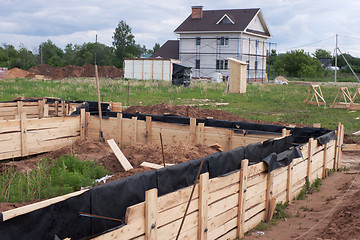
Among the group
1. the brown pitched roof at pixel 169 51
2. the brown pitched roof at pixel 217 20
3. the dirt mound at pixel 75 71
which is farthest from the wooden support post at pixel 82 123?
the dirt mound at pixel 75 71

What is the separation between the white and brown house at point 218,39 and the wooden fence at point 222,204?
141 feet

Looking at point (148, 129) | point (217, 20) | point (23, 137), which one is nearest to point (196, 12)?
point (217, 20)

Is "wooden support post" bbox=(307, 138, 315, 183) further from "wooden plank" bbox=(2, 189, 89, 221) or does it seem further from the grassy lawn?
the grassy lawn

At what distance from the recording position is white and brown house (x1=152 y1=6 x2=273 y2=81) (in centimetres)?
5050

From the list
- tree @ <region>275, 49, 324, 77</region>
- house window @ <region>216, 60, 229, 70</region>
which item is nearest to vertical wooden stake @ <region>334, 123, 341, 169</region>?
house window @ <region>216, 60, 229, 70</region>

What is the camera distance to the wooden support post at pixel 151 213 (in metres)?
4.37

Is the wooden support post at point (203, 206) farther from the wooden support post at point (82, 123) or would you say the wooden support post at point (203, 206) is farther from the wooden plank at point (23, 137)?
the wooden support post at point (82, 123)

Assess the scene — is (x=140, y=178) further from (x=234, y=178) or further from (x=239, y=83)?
(x=239, y=83)

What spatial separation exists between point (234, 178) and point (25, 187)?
3965 mm

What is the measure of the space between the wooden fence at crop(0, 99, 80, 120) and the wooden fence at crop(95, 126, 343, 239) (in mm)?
9927

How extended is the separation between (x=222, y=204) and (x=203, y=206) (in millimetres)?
556

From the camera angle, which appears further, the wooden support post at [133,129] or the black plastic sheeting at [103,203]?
the wooden support post at [133,129]

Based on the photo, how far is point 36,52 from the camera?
299 feet

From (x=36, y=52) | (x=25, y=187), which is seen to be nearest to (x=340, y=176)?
(x=25, y=187)
